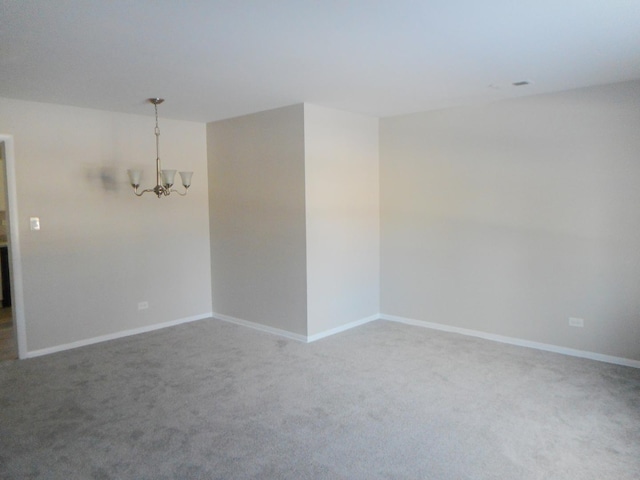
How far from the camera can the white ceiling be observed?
2.29 m

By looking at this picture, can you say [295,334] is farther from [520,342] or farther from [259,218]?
[520,342]

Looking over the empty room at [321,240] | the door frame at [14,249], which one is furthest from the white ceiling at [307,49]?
the door frame at [14,249]

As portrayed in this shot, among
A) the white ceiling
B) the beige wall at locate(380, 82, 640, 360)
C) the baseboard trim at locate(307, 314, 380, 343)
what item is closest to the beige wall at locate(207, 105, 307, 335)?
the baseboard trim at locate(307, 314, 380, 343)

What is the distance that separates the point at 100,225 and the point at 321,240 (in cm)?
231

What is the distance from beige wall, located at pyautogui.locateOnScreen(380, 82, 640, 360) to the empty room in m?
0.02

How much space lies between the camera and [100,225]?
4719 mm

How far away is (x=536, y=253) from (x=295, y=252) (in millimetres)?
2339

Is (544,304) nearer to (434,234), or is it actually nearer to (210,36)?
(434,234)

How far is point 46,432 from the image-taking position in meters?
2.89

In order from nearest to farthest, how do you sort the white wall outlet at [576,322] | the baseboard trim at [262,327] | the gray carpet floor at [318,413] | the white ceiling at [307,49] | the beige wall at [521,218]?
1. the white ceiling at [307,49]
2. the gray carpet floor at [318,413]
3. the beige wall at [521,218]
4. the white wall outlet at [576,322]
5. the baseboard trim at [262,327]

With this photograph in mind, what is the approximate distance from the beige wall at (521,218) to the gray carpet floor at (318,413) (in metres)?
0.43

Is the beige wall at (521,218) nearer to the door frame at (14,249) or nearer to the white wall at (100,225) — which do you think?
the white wall at (100,225)

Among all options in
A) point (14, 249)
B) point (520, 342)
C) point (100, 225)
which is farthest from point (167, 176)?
point (520, 342)

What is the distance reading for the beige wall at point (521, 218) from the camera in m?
3.88
